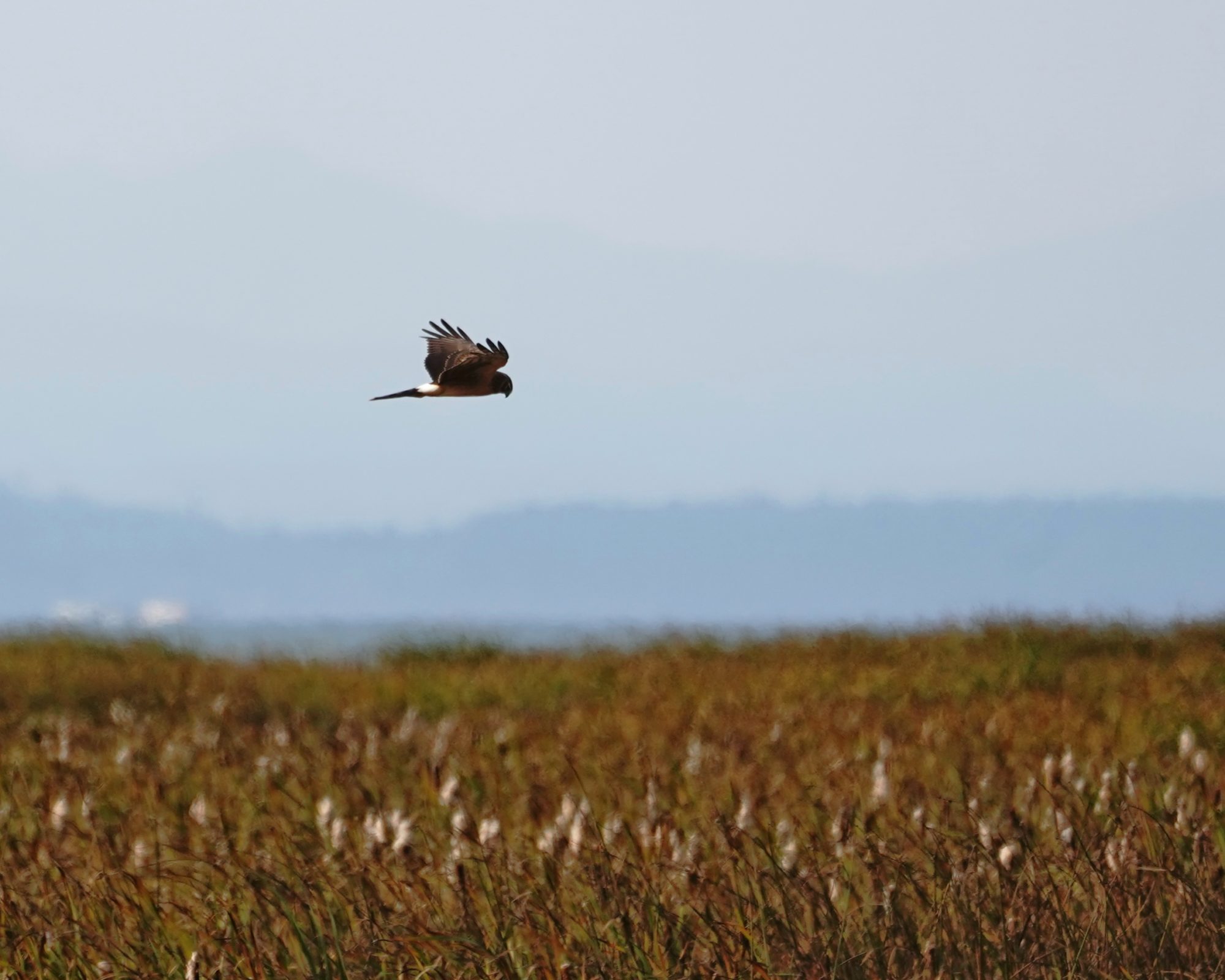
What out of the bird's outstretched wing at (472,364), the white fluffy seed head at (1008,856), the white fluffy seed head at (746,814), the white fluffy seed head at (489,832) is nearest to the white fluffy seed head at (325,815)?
the white fluffy seed head at (489,832)

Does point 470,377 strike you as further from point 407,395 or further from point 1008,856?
point 1008,856

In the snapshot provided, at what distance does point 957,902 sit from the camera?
4895 mm

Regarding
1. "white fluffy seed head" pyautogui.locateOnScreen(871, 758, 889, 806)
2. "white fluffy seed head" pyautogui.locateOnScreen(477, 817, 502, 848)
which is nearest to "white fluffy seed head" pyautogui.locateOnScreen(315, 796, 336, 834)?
"white fluffy seed head" pyautogui.locateOnScreen(477, 817, 502, 848)

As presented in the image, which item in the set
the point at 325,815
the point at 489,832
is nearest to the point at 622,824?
the point at 489,832

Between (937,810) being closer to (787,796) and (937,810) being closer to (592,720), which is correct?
(787,796)

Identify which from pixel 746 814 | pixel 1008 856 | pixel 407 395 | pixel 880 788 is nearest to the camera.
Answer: pixel 407 395

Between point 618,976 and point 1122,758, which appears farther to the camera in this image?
point 1122,758

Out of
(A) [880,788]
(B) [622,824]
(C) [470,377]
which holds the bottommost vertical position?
(B) [622,824]

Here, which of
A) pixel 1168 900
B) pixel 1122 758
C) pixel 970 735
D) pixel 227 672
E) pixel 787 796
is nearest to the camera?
pixel 1168 900

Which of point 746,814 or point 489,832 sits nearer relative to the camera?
point 489,832

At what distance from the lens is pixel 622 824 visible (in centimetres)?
638

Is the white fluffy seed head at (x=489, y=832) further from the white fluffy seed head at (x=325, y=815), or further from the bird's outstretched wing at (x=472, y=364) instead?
the bird's outstretched wing at (x=472, y=364)

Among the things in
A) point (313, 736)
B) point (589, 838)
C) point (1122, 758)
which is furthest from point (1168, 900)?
point (313, 736)

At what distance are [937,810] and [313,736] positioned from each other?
4.97 metres
